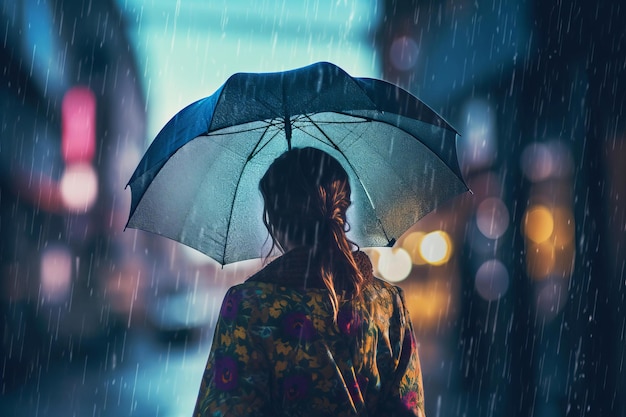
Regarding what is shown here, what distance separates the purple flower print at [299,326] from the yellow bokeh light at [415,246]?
538 inches

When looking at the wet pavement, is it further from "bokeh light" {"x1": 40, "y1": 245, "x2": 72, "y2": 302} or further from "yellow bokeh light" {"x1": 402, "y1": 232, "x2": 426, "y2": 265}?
"yellow bokeh light" {"x1": 402, "y1": 232, "x2": 426, "y2": 265}

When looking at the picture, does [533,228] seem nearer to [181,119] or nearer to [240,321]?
[181,119]

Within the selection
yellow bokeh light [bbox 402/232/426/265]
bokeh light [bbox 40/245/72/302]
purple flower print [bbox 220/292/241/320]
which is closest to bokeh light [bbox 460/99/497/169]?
yellow bokeh light [bbox 402/232/426/265]

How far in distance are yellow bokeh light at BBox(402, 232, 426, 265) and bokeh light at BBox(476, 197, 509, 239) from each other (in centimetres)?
584

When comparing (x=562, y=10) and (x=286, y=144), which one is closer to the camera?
(x=286, y=144)

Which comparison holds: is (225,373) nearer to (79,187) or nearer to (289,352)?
(289,352)

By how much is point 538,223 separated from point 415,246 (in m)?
9.45

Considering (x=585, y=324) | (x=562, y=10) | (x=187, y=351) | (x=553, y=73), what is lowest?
(x=187, y=351)

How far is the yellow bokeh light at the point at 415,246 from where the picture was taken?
52.3 ft

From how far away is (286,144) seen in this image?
127 inches

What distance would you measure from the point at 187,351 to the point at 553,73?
12.1 meters

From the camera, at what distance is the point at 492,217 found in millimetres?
9031

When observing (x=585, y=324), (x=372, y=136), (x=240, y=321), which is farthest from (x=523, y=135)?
(x=240, y=321)

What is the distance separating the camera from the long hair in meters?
2.05
